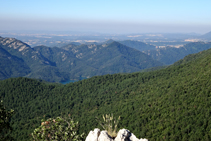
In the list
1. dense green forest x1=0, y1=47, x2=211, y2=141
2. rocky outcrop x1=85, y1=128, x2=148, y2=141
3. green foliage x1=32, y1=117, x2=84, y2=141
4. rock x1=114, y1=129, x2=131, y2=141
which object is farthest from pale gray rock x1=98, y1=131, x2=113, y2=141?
dense green forest x1=0, y1=47, x2=211, y2=141

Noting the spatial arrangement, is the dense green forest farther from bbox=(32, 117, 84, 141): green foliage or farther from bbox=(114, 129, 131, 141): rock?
bbox=(32, 117, 84, 141): green foliage

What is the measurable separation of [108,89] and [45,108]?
141 ft

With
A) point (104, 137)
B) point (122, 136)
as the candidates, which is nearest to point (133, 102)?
point (122, 136)

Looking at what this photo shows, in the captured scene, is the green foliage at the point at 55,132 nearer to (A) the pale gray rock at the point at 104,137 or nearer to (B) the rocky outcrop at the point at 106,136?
(B) the rocky outcrop at the point at 106,136

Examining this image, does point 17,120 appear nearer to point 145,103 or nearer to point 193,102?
point 145,103

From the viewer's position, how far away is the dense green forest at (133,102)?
182ft

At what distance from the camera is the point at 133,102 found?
90.8 metres

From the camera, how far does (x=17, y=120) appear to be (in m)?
112

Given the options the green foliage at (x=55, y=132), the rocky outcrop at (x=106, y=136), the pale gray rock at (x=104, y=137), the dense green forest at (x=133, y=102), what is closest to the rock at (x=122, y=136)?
the rocky outcrop at (x=106, y=136)

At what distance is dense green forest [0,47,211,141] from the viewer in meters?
55.4

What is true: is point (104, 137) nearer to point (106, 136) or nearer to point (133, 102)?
point (106, 136)

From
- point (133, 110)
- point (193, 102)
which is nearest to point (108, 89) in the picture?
point (133, 110)

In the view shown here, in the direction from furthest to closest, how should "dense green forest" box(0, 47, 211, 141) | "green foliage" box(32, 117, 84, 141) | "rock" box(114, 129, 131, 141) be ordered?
"dense green forest" box(0, 47, 211, 141) < "green foliage" box(32, 117, 84, 141) < "rock" box(114, 129, 131, 141)

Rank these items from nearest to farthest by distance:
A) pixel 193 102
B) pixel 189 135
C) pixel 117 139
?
1. pixel 117 139
2. pixel 189 135
3. pixel 193 102
